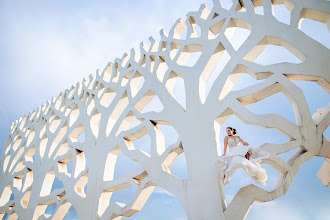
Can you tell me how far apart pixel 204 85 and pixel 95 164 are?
7.82 ft

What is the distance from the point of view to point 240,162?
126 inches

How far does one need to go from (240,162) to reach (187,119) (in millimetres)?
1223

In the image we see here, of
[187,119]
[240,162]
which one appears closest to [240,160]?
[240,162]

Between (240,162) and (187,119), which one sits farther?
(187,119)

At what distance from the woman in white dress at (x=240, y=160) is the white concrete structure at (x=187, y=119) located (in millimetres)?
178

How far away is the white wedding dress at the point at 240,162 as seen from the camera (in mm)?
3170

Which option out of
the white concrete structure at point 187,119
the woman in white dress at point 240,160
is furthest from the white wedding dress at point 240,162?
the white concrete structure at point 187,119

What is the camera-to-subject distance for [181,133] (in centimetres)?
420

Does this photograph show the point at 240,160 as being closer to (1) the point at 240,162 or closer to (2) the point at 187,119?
(1) the point at 240,162

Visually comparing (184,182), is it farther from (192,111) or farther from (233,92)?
(233,92)

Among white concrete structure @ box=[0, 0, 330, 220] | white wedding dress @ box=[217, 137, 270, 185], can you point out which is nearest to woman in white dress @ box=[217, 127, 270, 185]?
white wedding dress @ box=[217, 137, 270, 185]

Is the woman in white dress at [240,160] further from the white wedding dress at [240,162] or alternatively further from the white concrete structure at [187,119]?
the white concrete structure at [187,119]

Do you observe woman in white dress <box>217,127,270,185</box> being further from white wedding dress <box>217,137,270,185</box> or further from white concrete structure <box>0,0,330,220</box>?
white concrete structure <box>0,0,330,220</box>

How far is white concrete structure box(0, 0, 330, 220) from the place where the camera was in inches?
135
